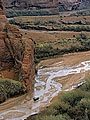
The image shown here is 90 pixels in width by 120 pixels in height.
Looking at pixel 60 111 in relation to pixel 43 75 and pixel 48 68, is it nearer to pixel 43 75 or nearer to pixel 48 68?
pixel 43 75

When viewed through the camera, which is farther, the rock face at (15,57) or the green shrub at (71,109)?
the rock face at (15,57)

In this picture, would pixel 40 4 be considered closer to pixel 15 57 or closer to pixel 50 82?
pixel 50 82

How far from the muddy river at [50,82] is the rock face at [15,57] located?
6.70 feet

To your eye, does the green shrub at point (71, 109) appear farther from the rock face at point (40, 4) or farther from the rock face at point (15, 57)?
the rock face at point (40, 4)

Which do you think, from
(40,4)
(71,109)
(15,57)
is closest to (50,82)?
(15,57)

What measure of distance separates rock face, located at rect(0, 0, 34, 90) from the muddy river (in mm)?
2041

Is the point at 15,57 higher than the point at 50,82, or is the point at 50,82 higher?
the point at 15,57

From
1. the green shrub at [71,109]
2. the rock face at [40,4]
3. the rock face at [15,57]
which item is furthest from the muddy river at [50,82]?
the rock face at [40,4]

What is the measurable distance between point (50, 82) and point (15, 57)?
5.71 meters

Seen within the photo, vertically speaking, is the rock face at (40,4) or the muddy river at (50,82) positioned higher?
the rock face at (40,4)

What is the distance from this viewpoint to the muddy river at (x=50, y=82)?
26672mm

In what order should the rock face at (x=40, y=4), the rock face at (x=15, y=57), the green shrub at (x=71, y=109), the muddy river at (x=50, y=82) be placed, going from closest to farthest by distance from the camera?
the green shrub at (x=71, y=109), the muddy river at (x=50, y=82), the rock face at (x=15, y=57), the rock face at (x=40, y=4)

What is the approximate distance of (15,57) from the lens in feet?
108

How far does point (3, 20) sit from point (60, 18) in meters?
44.6
